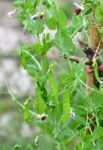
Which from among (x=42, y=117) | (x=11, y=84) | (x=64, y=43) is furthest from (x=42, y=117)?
(x=11, y=84)

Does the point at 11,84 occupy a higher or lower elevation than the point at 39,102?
lower

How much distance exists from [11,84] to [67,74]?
2.04 metres

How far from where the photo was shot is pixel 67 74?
875 mm

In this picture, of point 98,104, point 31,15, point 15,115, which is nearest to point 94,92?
point 98,104

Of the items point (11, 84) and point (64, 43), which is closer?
point (64, 43)

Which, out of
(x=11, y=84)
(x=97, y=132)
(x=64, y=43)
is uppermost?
(x=64, y=43)

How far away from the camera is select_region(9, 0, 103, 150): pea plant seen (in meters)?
0.88

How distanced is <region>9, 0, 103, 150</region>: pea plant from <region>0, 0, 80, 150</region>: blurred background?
2.95 feet

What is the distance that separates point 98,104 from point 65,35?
4.0 inches

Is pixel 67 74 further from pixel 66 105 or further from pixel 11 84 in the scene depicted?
pixel 11 84

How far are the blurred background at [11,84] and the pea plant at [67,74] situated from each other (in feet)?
2.95

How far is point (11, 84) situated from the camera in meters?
2.91

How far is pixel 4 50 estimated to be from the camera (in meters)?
3.52

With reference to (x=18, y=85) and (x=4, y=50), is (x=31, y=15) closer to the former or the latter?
(x=18, y=85)
